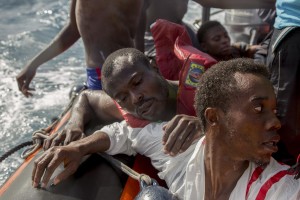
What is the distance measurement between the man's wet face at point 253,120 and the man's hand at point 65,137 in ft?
2.70

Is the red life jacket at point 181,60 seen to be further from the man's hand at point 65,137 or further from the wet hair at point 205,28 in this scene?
the wet hair at point 205,28

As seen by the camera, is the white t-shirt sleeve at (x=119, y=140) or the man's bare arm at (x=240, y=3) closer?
the white t-shirt sleeve at (x=119, y=140)

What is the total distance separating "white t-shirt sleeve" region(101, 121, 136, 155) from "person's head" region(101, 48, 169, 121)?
0.26 ft

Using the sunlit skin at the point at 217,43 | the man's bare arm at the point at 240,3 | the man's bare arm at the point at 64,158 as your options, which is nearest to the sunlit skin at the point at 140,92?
the man's bare arm at the point at 64,158

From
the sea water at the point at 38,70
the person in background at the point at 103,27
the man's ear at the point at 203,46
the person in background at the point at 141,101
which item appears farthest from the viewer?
the sea water at the point at 38,70

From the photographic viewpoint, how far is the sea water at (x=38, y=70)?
419cm

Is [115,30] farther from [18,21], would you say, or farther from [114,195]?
[18,21]

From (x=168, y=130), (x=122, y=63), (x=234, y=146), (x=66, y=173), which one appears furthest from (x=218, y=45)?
(x=234, y=146)

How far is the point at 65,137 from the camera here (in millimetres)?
2127

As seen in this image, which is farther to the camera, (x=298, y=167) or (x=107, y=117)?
(x=107, y=117)

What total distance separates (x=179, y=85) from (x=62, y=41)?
1.27 meters

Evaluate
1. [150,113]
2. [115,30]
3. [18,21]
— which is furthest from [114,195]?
[18,21]

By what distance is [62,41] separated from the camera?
3170mm

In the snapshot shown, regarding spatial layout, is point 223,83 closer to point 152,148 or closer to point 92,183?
point 152,148
